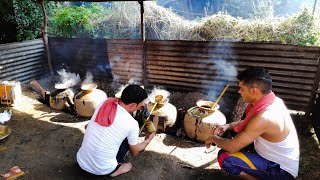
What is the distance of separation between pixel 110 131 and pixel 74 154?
1.97 m

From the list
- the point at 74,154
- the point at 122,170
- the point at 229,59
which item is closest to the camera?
the point at 122,170

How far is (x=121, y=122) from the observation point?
3.57m

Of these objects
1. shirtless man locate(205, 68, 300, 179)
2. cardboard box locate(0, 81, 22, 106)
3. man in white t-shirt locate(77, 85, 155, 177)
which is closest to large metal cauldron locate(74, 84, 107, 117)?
cardboard box locate(0, 81, 22, 106)

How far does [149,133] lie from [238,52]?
13.1 ft

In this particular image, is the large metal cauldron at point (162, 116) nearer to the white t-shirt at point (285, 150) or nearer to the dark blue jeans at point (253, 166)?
the dark blue jeans at point (253, 166)

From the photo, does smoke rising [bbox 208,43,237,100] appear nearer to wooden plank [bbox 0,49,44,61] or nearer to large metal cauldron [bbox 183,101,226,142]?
large metal cauldron [bbox 183,101,226,142]

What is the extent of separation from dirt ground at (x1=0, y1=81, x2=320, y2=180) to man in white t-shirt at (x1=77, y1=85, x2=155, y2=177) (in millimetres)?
435

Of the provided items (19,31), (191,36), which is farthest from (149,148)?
(19,31)

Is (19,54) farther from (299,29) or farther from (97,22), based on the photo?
(299,29)

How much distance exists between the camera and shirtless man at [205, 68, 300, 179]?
325cm

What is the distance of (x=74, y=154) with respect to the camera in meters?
5.09

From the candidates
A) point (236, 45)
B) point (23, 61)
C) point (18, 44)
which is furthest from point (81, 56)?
point (236, 45)

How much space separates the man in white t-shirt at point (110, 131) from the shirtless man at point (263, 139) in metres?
1.38

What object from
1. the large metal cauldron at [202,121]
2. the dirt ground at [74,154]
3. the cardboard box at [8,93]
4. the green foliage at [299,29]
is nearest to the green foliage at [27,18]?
the cardboard box at [8,93]
